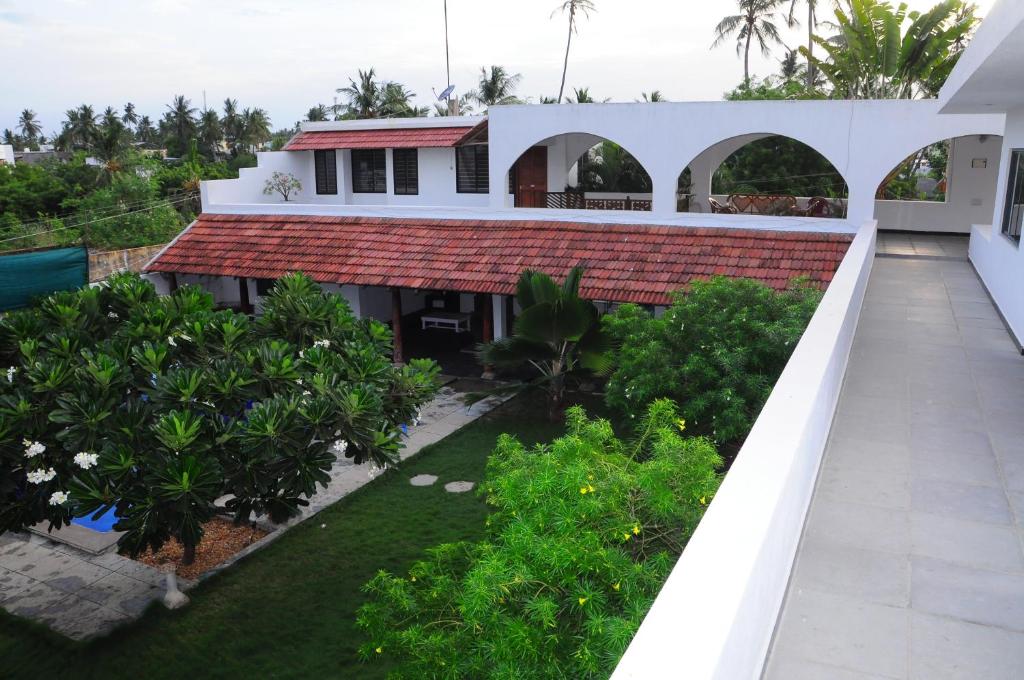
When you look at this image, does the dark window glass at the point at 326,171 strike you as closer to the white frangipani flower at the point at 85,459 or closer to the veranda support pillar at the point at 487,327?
the veranda support pillar at the point at 487,327

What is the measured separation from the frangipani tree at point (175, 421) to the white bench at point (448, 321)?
13.8 meters

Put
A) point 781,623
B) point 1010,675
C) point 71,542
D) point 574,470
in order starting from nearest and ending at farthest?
point 1010,675 → point 781,623 → point 574,470 → point 71,542

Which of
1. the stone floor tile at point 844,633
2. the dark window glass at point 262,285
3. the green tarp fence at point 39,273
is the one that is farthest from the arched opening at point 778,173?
the stone floor tile at point 844,633

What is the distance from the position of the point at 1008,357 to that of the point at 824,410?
411 cm

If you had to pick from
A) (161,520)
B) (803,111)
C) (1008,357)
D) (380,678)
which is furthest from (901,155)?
(161,520)

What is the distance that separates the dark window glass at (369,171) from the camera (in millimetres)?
24312

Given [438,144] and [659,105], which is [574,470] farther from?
[438,144]

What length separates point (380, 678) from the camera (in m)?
8.39

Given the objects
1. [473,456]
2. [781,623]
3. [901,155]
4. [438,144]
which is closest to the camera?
[781,623]

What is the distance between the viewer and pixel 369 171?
80.6 feet

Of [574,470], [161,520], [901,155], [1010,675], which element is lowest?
[161,520]

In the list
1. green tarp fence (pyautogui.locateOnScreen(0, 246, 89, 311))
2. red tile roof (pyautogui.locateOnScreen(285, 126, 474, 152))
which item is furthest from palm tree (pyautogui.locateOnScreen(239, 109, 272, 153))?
green tarp fence (pyautogui.locateOnScreen(0, 246, 89, 311))

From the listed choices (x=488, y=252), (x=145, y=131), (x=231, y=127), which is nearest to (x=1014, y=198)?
(x=488, y=252)

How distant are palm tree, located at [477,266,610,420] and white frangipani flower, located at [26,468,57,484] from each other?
28.6ft
